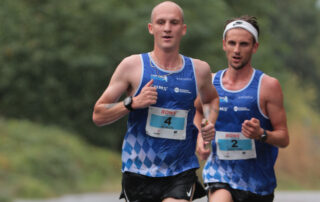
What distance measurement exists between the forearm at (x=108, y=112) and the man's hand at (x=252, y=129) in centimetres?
127

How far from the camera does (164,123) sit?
259 inches

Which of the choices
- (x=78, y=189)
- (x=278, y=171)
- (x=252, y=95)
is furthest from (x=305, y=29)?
(x=252, y=95)

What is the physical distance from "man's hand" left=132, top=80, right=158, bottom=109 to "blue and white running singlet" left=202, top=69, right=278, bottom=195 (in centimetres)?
146

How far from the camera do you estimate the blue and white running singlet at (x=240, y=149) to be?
24.8 feet

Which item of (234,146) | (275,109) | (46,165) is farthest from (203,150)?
(46,165)

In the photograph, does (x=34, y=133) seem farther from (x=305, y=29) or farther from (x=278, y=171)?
(x=305, y=29)

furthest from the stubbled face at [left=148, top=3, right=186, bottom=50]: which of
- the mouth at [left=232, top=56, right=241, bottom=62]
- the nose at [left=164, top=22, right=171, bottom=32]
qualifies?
the mouth at [left=232, top=56, right=241, bottom=62]

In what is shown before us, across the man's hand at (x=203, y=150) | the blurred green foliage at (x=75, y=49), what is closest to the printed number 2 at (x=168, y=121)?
the man's hand at (x=203, y=150)

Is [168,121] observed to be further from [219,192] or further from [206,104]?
[219,192]

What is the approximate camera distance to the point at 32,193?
18.7 meters

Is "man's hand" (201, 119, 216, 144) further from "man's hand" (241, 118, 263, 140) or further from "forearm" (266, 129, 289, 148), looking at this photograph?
"forearm" (266, 129, 289, 148)

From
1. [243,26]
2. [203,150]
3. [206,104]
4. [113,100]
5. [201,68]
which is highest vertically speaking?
[243,26]

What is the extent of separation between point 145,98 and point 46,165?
49.2 ft

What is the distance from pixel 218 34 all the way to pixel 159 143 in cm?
2422
